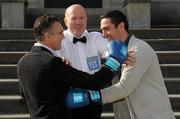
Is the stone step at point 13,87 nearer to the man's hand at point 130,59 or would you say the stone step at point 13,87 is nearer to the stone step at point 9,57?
the stone step at point 9,57

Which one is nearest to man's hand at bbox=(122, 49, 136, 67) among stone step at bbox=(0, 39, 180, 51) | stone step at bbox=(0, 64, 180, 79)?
stone step at bbox=(0, 64, 180, 79)

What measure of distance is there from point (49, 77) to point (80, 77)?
0.20 metres

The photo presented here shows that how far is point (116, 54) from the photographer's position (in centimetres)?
302

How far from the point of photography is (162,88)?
3197mm

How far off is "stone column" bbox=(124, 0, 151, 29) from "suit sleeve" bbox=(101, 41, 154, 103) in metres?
6.68

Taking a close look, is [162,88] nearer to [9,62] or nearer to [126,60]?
[126,60]

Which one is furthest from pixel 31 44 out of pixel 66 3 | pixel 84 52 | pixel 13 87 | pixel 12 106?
pixel 84 52

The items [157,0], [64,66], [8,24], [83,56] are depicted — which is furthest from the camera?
[157,0]

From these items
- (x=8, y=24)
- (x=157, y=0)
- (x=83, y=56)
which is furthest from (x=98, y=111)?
(x=157, y=0)

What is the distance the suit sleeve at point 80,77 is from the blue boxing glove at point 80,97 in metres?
0.10

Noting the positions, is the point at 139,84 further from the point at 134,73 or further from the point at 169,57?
the point at 169,57

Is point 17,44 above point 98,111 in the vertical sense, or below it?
above

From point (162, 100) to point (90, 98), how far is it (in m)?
0.50

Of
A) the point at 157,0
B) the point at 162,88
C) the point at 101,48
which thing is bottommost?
the point at 162,88
